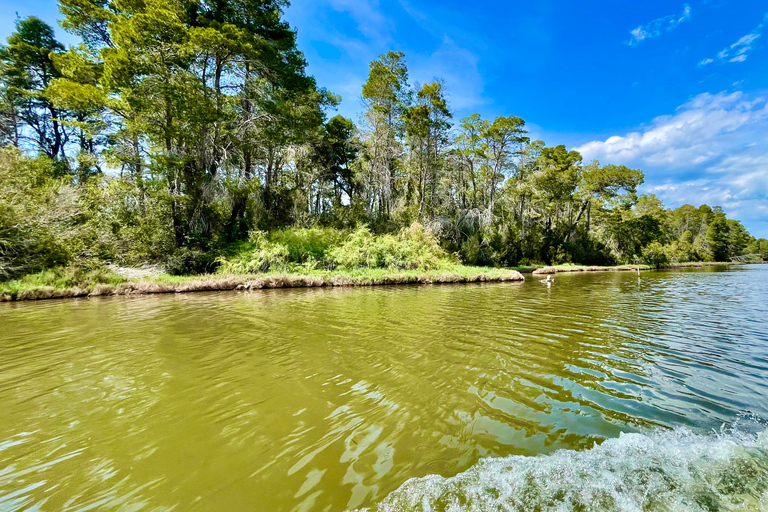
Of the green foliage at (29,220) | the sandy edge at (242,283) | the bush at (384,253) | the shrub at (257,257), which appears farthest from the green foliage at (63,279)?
the bush at (384,253)

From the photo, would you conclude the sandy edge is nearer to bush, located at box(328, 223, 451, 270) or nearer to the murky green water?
bush, located at box(328, 223, 451, 270)

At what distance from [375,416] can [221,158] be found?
20.5 meters

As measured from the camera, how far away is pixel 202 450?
8.36 ft

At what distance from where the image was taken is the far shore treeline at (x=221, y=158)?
14.8m

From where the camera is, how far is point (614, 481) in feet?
7.06

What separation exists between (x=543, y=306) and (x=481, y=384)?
7.09 meters

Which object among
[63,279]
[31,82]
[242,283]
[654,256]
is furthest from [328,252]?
[654,256]

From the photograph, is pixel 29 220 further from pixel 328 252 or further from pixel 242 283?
pixel 328 252

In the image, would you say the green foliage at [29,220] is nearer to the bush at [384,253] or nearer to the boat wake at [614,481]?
the bush at [384,253]

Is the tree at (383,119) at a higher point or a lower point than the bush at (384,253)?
higher

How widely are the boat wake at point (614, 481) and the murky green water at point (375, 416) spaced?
0.04 ft

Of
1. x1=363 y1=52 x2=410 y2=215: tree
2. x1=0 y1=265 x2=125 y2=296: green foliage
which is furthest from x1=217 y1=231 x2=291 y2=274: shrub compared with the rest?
x1=363 y1=52 x2=410 y2=215: tree

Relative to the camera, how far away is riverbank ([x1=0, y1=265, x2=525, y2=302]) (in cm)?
1128

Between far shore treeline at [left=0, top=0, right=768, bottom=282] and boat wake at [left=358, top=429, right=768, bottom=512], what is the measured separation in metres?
16.2
